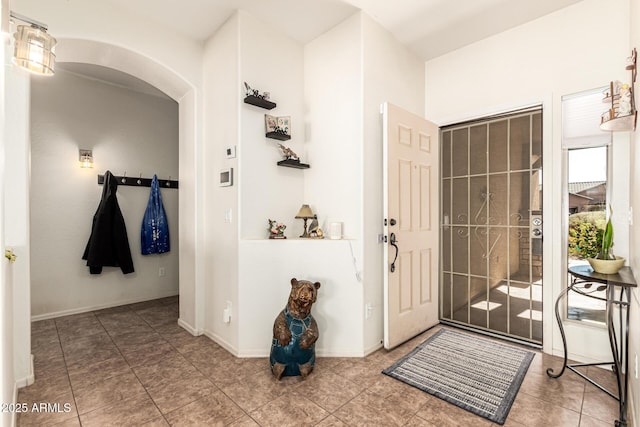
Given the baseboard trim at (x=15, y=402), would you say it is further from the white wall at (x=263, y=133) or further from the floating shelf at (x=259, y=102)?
the floating shelf at (x=259, y=102)

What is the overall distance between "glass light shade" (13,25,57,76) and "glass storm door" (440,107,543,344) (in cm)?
318

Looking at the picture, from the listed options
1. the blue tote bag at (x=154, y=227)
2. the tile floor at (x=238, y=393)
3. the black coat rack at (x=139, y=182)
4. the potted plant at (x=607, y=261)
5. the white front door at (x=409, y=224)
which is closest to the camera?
the tile floor at (x=238, y=393)

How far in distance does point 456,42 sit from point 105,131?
13.6 feet

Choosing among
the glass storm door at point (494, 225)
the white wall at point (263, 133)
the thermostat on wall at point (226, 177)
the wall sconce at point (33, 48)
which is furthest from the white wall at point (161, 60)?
the glass storm door at point (494, 225)

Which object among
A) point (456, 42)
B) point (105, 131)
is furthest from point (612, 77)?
point (105, 131)

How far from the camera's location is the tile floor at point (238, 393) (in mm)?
1776

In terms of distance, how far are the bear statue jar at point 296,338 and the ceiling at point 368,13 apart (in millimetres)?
2213

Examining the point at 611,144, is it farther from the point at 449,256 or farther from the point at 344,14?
the point at 344,14

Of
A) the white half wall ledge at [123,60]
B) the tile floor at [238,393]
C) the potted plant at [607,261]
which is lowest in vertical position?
the tile floor at [238,393]

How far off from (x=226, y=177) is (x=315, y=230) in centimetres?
89

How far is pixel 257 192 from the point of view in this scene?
2.64 meters

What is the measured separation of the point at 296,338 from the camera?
220cm

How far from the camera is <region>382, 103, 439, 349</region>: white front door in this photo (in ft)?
8.51

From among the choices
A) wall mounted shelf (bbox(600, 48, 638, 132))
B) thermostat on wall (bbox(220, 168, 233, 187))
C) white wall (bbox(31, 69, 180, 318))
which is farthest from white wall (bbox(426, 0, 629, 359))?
white wall (bbox(31, 69, 180, 318))
